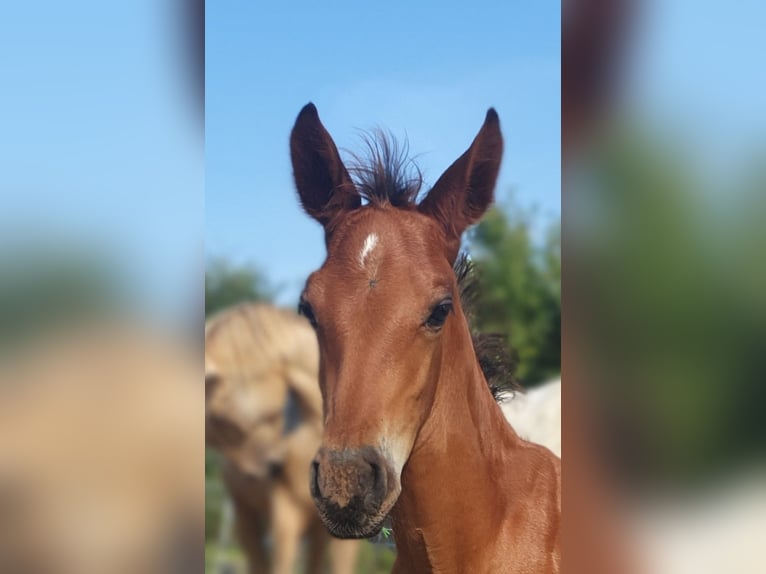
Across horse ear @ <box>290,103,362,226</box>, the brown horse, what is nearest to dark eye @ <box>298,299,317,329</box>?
the brown horse

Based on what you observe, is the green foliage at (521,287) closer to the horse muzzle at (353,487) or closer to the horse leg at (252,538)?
the horse muzzle at (353,487)

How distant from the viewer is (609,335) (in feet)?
4.81

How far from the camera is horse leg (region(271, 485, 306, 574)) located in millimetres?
1765

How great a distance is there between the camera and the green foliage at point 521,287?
1589 millimetres

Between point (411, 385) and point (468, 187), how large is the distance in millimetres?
431

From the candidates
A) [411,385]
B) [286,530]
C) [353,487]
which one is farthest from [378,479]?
[286,530]

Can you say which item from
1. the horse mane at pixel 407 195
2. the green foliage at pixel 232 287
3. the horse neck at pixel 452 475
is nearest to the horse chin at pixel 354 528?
the horse neck at pixel 452 475

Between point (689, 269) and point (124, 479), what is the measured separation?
50.2 inches

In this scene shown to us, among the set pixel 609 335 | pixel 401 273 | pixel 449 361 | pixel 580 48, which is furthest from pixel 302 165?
pixel 609 335

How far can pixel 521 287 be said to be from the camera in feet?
5.36

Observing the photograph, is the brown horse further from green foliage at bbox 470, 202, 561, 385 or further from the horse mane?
green foliage at bbox 470, 202, 561, 385

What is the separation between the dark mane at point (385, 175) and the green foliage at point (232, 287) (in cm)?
33

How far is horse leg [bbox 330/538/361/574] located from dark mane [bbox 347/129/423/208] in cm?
82

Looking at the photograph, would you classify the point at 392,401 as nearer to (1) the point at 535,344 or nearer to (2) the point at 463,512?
(2) the point at 463,512
